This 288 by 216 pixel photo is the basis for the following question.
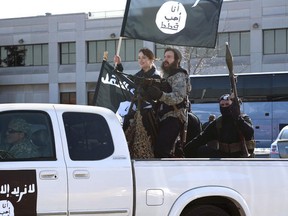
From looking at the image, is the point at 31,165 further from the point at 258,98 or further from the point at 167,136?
the point at 258,98

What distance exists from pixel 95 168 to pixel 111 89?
2008 mm

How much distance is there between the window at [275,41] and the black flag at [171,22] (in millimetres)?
32529

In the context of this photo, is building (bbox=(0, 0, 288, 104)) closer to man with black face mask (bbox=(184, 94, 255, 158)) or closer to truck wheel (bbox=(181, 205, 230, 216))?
man with black face mask (bbox=(184, 94, 255, 158))

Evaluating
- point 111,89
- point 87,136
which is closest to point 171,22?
point 111,89

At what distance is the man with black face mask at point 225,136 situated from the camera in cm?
622

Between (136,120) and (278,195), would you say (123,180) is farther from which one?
(278,195)

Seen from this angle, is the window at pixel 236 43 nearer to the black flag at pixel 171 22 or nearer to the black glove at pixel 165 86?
the black flag at pixel 171 22

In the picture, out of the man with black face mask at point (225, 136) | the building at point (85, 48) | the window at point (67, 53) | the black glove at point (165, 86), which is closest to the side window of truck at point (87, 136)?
the black glove at point (165, 86)

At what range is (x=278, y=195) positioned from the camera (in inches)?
201

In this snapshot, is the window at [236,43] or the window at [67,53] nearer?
the window at [236,43]

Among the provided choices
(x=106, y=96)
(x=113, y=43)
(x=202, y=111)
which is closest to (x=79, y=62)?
(x=113, y=43)

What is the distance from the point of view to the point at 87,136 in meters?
4.76

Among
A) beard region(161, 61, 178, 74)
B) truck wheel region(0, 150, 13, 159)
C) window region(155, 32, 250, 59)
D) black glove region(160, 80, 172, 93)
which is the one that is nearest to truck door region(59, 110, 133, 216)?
truck wheel region(0, 150, 13, 159)

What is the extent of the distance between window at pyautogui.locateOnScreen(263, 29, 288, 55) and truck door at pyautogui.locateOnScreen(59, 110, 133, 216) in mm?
34665
